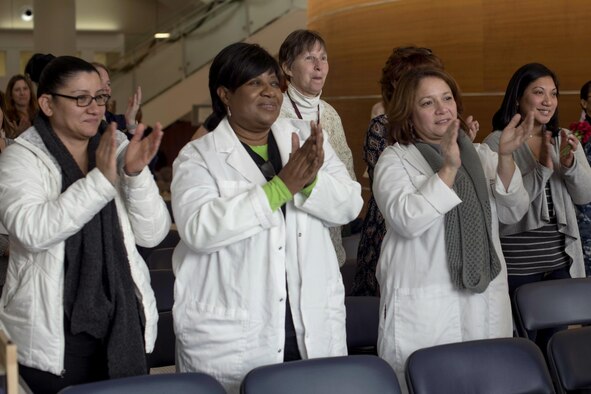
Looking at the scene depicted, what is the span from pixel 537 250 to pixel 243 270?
1.82m

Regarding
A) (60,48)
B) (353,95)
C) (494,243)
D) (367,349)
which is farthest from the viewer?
(60,48)

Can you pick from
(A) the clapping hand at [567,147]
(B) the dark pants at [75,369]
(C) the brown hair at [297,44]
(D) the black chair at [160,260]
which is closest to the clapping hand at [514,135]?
(A) the clapping hand at [567,147]

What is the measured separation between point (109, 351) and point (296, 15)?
1017cm

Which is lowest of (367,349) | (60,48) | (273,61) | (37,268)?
(367,349)

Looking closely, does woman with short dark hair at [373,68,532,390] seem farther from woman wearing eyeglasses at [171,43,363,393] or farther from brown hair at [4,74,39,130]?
brown hair at [4,74,39,130]

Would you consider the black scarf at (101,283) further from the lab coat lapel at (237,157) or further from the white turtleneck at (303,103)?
→ the white turtleneck at (303,103)

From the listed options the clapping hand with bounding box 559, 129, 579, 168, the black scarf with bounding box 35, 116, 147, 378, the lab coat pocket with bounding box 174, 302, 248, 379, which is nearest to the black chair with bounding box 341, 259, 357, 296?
the clapping hand with bounding box 559, 129, 579, 168

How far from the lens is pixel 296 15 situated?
12.4m

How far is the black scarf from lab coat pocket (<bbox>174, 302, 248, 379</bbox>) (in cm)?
16

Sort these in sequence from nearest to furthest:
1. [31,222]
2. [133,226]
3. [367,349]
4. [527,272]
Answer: [31,222] < [133,226] < [367,349] < [527,272]

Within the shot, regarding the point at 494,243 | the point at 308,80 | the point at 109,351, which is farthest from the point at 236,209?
the point at 308,80

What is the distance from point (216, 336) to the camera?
8.91ft

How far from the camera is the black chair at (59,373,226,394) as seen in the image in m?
2.40

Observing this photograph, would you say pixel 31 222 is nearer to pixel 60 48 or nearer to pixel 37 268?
pixel 37 268
